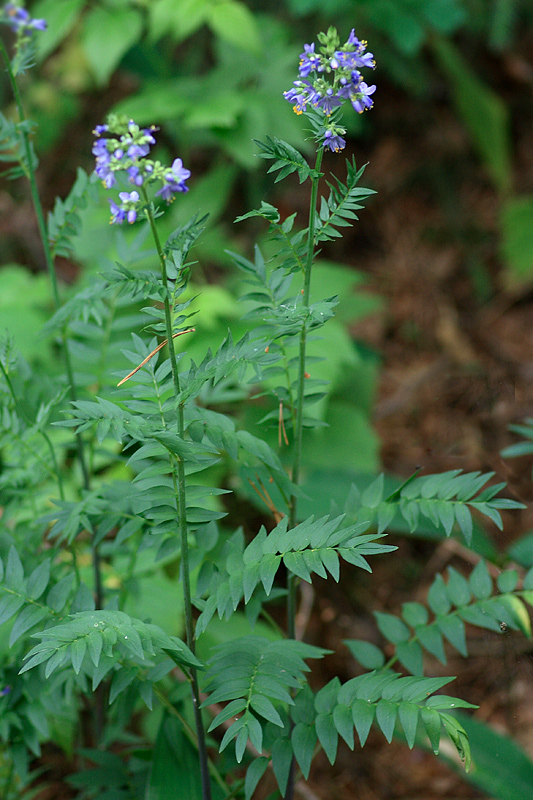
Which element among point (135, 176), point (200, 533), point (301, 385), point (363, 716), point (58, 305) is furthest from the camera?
point (58, 305)

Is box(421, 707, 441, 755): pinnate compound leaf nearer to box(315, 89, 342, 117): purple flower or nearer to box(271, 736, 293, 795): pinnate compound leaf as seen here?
box(271, 736, 293, 795): pinnate compound leaf

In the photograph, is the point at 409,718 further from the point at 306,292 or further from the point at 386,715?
the point at 306,292

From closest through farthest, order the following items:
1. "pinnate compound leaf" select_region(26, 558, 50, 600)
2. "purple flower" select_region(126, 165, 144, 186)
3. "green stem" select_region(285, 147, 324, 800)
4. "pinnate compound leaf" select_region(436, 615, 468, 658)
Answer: "purple flower" select_region(126, 165, 144, 186), "green stem" select_region(285, 147, 324, 800), "pinnate compound leaf" select_region(26, 558, 50, 600), "pinnate compound leaf" select_region(436, 615, 468, 658)

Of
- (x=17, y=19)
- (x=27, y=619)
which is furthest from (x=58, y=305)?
(x=27, y=619)

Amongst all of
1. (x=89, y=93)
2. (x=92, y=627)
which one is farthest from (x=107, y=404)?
(x=89, y=93)

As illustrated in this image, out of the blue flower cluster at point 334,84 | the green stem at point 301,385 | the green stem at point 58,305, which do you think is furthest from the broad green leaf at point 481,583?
the blue flower cluster at point 334,84

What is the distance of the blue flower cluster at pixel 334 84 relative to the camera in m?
0.88

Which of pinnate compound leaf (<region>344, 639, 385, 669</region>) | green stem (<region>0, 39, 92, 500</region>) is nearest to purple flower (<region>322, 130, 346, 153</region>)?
green stem (<region>0, 39, 92, 500</region>)

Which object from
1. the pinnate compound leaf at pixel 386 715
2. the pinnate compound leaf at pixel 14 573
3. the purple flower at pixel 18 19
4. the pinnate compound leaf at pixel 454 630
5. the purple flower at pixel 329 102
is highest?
the purple flower at pixel 18 19

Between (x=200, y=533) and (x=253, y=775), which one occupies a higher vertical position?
(x=200, y=533)

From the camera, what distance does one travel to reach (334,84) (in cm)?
89

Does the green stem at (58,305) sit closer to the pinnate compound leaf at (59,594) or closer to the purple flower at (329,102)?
the pinnate compound leaf at (59,594)

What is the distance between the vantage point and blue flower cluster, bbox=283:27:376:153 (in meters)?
0.88

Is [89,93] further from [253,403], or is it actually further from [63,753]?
Answer: [63,753]
